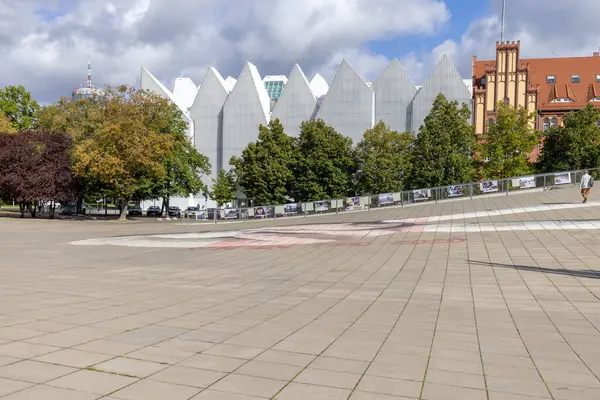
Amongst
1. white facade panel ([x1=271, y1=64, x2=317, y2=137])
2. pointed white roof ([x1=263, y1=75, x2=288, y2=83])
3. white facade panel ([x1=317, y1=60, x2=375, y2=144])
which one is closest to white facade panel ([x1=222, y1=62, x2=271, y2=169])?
white facade panel ([x1=271, y1=64, x2=317, y2=137])

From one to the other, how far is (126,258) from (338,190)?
1341 inches

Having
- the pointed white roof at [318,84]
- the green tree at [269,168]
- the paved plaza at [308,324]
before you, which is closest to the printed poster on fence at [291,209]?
the green tree at [269,168]

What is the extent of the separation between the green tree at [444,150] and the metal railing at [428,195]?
10.3 m

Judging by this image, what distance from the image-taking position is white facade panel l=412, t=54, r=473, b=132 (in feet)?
193

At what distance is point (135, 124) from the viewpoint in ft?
132

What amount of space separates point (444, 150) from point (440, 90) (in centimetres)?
1841

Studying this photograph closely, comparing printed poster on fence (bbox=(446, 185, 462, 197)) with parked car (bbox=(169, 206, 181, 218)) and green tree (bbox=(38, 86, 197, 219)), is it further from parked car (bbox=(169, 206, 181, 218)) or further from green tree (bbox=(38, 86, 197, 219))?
parked car (bbox=(169, 206, 181, 218))

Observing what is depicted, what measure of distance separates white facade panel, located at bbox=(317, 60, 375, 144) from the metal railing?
2801 centimetres

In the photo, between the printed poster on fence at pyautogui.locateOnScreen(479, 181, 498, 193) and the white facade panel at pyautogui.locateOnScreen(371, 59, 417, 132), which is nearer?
the printed poster on fence at pyautogui.locateOnScreen(479, 181, 498, 193)

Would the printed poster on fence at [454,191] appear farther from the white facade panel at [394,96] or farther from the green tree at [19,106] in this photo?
the green tree at [19,106]

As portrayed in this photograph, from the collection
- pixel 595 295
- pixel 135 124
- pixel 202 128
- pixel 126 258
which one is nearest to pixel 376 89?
pixel 202 128

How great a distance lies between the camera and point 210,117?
6838cm

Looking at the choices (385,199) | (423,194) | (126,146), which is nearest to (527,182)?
(423,194)

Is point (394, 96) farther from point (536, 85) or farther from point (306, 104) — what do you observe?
point (536, 85)
